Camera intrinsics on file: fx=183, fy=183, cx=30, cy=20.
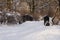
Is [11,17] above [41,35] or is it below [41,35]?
below

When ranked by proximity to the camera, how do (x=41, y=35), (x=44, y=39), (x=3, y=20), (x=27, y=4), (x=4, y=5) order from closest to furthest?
(x=44, y=39), (x=41, y=35), (x=3, y=20), (x=4, y=5), (x=27, y=4)

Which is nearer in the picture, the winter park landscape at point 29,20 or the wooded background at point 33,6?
the winter park landscape at point 29,20

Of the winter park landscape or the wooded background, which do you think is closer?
the winter park landscape

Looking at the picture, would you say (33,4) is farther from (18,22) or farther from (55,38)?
(55,38)

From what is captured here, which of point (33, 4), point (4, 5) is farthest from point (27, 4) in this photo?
point (4, 5)

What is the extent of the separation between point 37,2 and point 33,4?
2.27 ft

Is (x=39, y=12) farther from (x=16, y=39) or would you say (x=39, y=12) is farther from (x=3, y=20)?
(x=16, y=39)

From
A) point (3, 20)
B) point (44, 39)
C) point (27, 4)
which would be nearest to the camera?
point (44, 39)

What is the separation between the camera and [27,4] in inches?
1058

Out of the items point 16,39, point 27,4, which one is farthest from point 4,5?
point 16,39

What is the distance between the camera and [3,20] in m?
14.6

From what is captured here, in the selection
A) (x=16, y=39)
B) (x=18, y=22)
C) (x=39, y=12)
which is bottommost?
(x=39, y=12)

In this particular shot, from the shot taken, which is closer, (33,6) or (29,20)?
(29,20)

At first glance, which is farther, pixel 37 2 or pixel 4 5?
pixel 37 2
